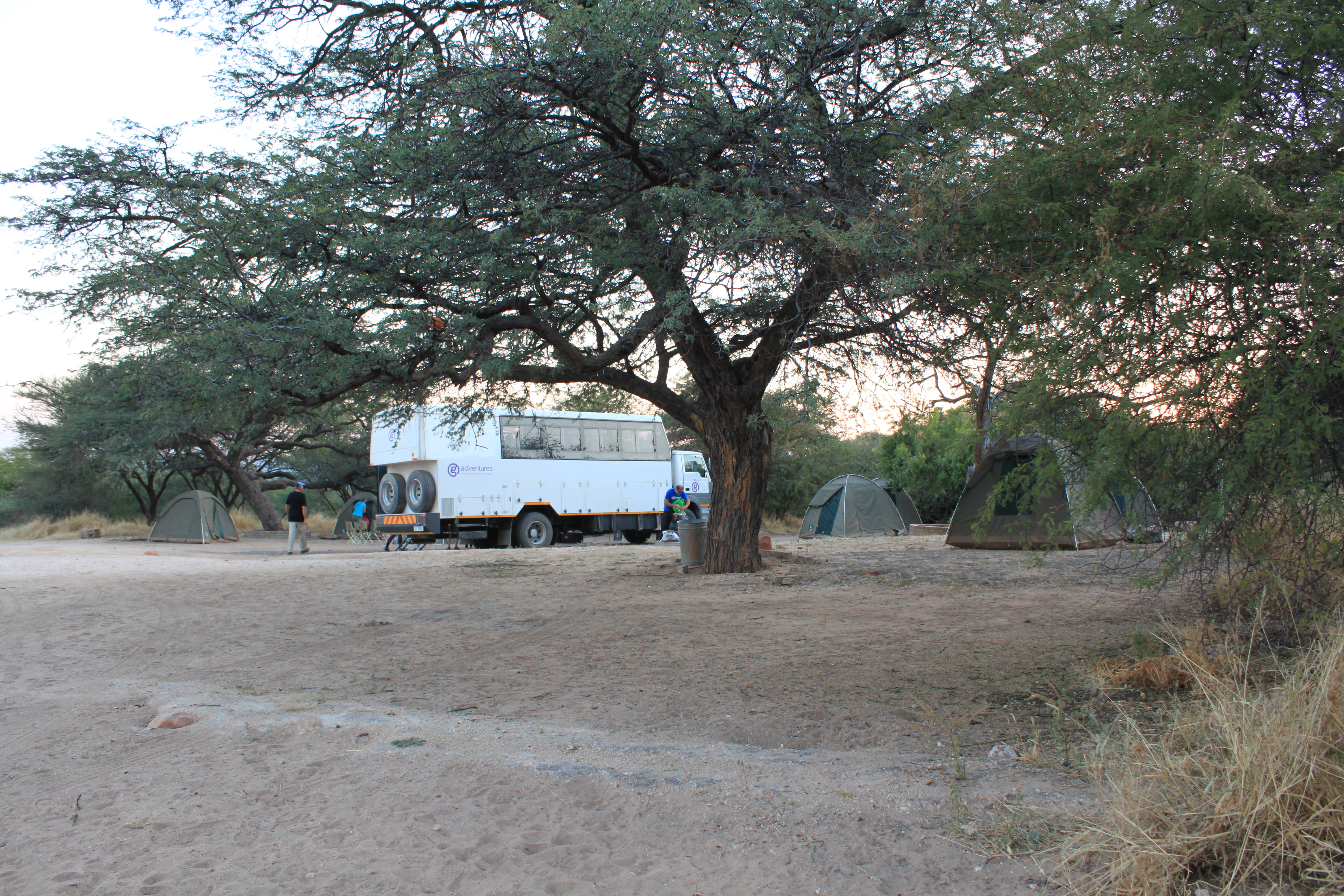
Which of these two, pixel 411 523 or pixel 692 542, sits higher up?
pixel 411 523

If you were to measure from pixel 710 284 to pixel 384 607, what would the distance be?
204 inches

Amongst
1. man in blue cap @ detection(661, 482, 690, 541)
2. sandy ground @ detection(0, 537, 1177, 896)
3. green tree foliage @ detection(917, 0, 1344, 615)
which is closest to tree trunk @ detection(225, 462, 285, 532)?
man in blue cap @ detection(661, 482, 690, 541)

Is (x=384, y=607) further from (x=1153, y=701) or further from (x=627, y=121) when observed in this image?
(x=1153, y=701)

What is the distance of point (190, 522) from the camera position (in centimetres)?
2628

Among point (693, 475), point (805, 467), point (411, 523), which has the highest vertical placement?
point (805, 467)

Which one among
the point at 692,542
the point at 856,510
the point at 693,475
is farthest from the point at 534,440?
the point at 692,542

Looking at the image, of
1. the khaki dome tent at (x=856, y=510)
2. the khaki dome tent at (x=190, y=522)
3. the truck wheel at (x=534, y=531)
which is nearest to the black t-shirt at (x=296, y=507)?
the truck wheel at (x=534, y=531)

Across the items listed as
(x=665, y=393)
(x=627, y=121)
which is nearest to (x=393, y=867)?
(x=627, y=121)

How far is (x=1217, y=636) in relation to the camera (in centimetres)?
538

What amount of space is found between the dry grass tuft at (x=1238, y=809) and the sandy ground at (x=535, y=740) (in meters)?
0.30

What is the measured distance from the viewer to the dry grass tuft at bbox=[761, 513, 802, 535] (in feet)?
102

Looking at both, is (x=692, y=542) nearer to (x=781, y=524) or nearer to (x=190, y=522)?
(x=190, y=522)

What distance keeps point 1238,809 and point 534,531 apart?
20.9m

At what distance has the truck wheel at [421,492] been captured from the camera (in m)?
21.2
